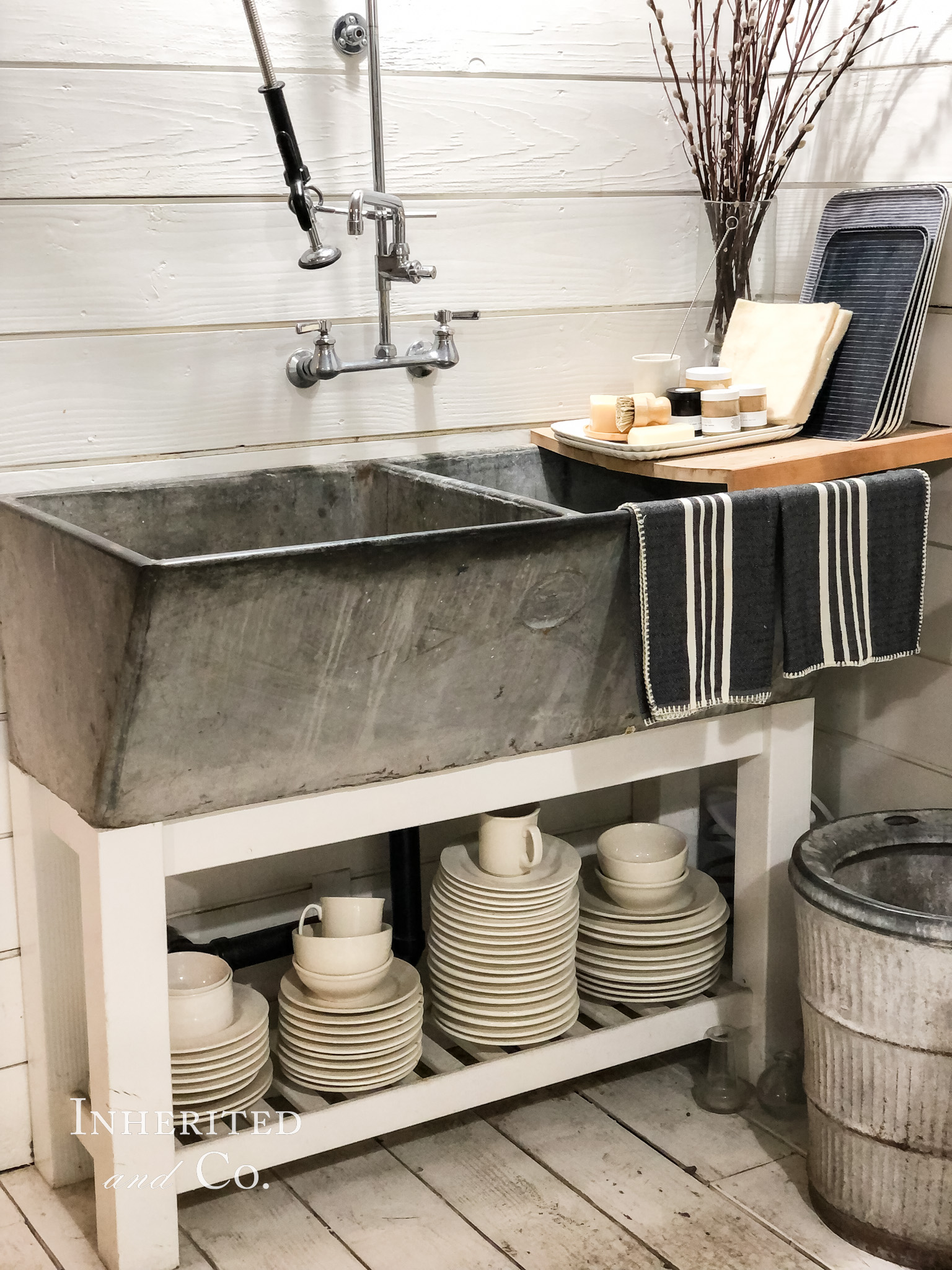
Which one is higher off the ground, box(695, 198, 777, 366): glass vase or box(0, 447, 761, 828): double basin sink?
box(695, 198, 777, 366): glass vase

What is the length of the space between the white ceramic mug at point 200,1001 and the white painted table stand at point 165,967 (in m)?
0.12

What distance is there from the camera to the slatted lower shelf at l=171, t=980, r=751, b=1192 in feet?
5.65

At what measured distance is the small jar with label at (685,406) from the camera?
6.56 ft

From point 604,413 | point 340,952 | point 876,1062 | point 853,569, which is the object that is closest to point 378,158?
point 604,413

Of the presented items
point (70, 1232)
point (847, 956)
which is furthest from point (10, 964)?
point (847, 956)

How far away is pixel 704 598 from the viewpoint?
1729 millimetres

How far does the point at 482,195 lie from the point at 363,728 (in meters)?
0.91

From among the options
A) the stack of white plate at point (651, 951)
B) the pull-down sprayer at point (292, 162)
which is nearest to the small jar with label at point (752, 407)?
the pull-down sprayer at point (292, 162)

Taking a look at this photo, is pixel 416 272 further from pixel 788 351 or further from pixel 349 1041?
pixel 349 1041

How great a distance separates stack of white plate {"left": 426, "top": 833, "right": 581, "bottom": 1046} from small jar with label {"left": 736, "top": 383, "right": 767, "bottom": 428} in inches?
27.2

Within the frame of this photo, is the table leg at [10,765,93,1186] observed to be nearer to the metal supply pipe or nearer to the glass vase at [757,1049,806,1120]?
the metal supply pipe

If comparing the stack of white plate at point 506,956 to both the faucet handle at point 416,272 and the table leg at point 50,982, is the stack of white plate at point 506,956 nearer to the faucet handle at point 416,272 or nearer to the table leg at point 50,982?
the table leg at point 50,982

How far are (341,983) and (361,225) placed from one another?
3.28 ft

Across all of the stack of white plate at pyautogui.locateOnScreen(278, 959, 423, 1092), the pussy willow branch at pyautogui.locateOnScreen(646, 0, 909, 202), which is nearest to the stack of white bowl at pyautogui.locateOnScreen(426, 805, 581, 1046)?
the stack of white plate at pyautogui.locateOnScreen(278, 959, 423, 1092)
